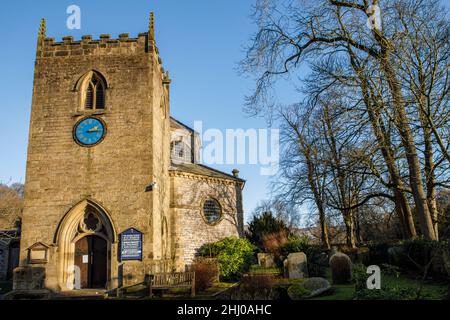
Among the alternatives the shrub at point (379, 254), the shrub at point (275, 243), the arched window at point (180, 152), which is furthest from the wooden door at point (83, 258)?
the shrub at point (379, 254)

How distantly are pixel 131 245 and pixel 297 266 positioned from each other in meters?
7.10

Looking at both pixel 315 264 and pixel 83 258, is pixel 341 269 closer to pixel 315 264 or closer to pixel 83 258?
pixel 315 264

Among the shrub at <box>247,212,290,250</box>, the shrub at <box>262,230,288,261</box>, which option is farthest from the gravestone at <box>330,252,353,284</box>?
the shrub at <box>247,212,290,250</box>

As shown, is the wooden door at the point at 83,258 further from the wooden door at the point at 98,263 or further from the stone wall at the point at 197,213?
the stone wall at the point at 197,213

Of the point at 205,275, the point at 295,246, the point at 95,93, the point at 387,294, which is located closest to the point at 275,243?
the point at 295,246

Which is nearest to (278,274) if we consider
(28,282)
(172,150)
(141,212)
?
(141,212)

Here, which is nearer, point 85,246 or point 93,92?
point 85,246

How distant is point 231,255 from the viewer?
859 inches

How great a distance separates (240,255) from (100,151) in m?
9.74

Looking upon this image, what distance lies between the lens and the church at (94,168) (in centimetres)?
1662

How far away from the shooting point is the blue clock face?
59.3 feet

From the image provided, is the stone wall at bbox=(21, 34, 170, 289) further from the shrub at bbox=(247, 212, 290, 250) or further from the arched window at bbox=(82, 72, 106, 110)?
the shrub at bbox=(247, 212, 290, 250)
